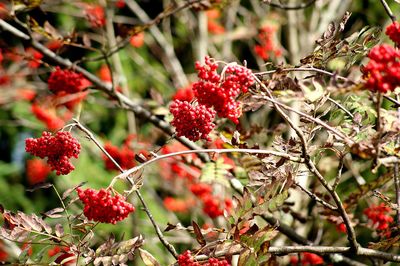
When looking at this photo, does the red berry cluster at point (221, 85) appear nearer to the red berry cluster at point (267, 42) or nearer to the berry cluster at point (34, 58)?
the berry cluster at point (34, 58)

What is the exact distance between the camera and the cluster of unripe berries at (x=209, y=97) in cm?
159

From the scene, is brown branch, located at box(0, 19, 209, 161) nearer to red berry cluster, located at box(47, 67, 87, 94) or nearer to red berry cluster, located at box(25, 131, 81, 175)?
red berry cluster, located at box(47, 67, 87, 94)

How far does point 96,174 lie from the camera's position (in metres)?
6.19

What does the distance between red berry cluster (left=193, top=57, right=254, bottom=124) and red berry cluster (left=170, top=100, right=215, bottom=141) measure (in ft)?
0.10

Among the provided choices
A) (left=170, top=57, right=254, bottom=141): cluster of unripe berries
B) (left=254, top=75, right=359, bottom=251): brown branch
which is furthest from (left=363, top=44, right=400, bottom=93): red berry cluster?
(left=170, top=57, right=254, bottom=141): cluster of unripe berries

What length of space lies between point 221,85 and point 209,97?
0.16ft

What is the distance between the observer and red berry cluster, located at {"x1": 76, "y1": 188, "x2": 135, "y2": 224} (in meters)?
1.49

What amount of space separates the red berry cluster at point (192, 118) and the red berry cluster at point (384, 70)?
471 millimetres

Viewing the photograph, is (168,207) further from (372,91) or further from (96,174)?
(372,91)

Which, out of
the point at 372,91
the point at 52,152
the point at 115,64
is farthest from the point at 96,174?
the point at 372,91

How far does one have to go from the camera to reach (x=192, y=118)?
1.60 m

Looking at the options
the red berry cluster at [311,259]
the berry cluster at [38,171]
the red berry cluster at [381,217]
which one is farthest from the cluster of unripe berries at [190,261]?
the berry cluster at [38,171]

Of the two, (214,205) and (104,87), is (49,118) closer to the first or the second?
(214,205)

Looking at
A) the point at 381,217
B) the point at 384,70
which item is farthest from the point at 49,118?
the point at 384,70
